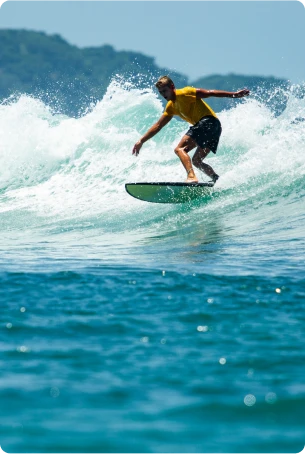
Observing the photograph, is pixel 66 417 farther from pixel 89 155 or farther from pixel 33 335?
pixel 89 155

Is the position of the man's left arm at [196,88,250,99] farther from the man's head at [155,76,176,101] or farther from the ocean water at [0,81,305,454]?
the ocean water at [0,81,305,454]

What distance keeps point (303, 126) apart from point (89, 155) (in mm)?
5418

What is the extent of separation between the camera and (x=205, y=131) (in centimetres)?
1054

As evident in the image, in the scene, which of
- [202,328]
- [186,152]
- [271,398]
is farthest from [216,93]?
[271,398]

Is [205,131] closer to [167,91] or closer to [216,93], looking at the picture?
[216,93]

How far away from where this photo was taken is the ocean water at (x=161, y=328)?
318 cm

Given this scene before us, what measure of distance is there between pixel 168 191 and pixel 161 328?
6410mm

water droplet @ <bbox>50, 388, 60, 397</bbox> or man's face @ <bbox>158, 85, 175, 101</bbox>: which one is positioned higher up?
man's face @ <bbox>158, 85, 175, 101</bbox>

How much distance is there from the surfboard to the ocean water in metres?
0.28

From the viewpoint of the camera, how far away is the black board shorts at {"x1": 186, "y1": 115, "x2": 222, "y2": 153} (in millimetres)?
10516

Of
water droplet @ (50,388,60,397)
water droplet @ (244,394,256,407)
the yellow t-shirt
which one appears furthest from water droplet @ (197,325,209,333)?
the yellow t-shirt

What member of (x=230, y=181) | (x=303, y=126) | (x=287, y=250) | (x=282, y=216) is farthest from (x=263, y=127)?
(x=287, y=250)

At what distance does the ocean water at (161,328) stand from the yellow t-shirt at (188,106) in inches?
61.0

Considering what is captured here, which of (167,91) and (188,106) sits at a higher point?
(167,91)
